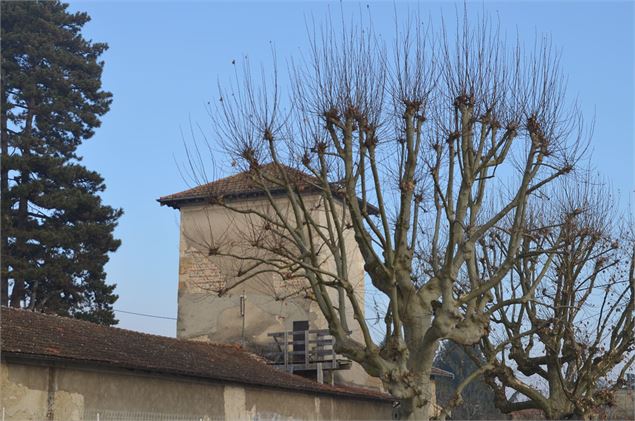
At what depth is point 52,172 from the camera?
35.1 meters

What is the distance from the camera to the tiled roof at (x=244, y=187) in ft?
49.2

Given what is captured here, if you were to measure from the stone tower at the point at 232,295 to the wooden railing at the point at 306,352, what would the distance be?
3.26 feet

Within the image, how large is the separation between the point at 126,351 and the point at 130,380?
1181mm

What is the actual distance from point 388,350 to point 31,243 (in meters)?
23.8

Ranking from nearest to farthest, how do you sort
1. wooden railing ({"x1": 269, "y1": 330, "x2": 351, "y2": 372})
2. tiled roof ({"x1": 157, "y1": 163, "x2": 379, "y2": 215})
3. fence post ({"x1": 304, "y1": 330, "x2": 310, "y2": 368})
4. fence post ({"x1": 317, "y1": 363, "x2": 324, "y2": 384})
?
tiled roof ({"x1": 157, "y1": 163, "x2": 379, "y2": 215}) < fence post ({"x1": 317, "y1": 363, "x2": 324, "y2": 384}) < wooden railing ({"x1": 269, "y1": 330, "x2": 351, "y2": 372}) < fence post ({"x1": 304, "y1": 330, "x2": 310, "y2": 368})

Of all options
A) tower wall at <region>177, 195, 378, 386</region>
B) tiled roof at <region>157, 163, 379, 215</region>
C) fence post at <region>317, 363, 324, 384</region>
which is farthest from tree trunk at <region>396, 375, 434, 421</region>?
tower wall at <region>177, 195, 378, 386</region>

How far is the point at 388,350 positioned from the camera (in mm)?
13555

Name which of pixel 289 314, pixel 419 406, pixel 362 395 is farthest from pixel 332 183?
pixel 289 314

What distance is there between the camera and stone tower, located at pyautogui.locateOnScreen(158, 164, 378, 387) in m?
30.6

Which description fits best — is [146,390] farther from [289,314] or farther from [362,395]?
[289,314]

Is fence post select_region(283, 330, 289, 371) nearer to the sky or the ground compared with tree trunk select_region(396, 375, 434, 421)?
nearer to the sky

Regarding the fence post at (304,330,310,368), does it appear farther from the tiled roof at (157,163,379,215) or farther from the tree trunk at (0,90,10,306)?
the tree trunk at (0,90,10,306)

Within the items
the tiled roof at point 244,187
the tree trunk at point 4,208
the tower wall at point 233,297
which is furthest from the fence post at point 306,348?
the tree trunk at point 4,208

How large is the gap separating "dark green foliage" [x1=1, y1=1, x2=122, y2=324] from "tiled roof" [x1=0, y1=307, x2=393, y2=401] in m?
10.4
